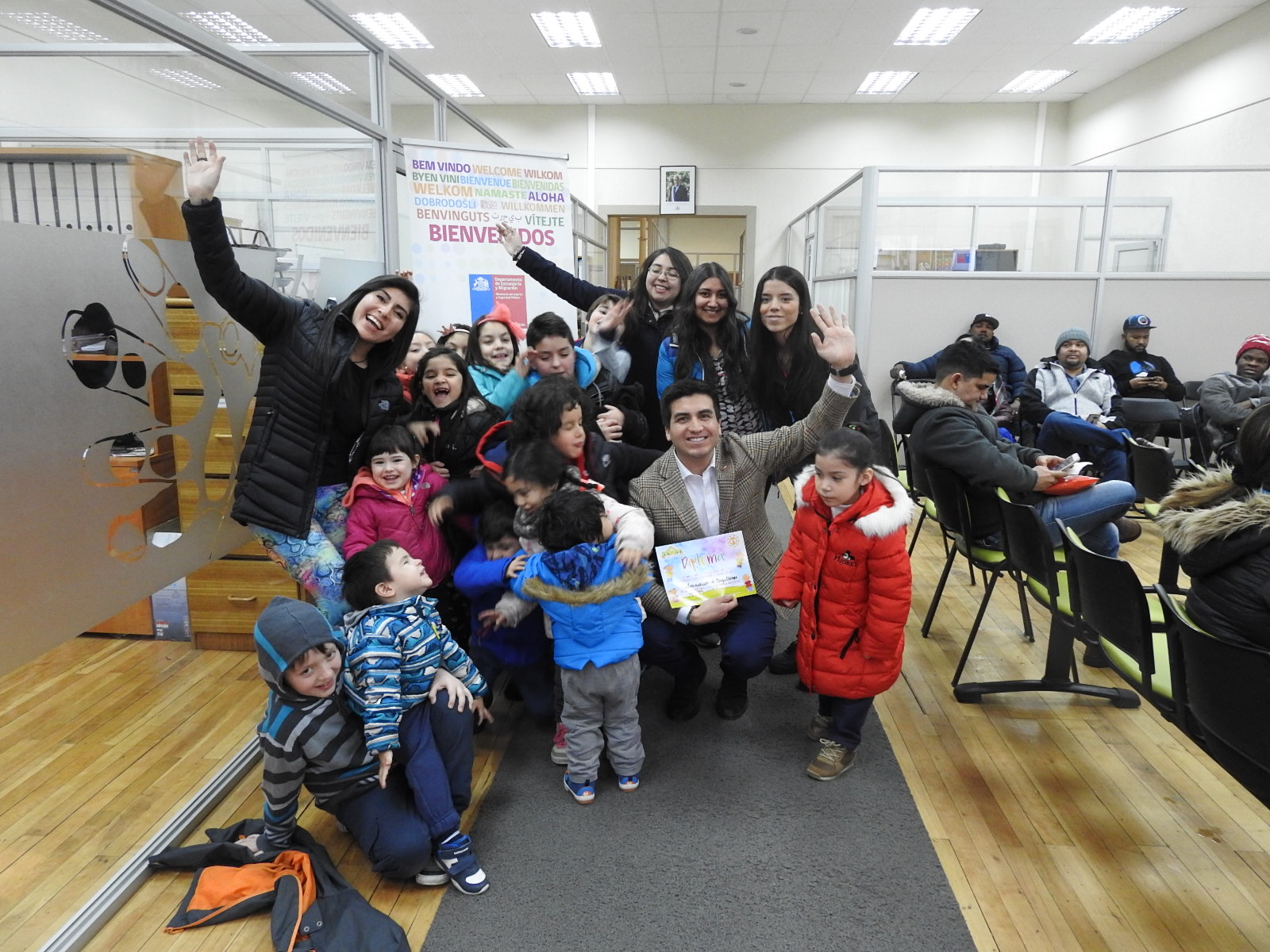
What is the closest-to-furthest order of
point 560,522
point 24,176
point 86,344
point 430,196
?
point 86,344
point 560,522
point 24,176
point 430,196

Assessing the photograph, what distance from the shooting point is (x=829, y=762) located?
7.69 ft

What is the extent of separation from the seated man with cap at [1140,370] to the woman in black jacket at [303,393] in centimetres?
536

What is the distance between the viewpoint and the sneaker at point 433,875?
1.91 metres

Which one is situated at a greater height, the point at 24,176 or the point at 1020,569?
the point at 24,176

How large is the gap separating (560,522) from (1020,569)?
5.56ft

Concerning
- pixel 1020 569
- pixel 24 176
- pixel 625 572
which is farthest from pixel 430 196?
pixel 1020 569

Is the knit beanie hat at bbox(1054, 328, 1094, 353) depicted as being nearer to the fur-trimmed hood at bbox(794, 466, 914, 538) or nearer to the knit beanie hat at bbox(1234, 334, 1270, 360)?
the knit beanie hat at bbox(1234, 334, 1270, 360)

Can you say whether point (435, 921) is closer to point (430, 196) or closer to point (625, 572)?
point (625, 572)

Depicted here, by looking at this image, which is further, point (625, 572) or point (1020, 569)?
point (1020, 569)

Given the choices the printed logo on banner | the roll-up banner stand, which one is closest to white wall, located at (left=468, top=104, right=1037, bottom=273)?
the roll-up banner stand

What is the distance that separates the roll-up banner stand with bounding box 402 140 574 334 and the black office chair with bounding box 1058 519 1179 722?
103 inches

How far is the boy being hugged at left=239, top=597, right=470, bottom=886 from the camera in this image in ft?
5.85

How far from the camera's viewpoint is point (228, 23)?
8.00 m

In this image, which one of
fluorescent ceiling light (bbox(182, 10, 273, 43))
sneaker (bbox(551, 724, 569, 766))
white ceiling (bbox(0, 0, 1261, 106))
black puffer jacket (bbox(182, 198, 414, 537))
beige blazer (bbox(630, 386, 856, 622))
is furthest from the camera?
fluorescent ceiling light (bbox(182, 10, 273, 43))
